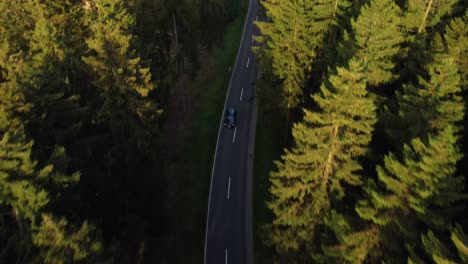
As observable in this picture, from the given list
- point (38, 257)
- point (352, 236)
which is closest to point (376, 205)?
point (352, 236)

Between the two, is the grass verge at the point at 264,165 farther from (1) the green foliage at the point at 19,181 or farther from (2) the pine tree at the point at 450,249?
(1) the green foliage at the point at 19,181

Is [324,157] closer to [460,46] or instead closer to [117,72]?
[460,46]

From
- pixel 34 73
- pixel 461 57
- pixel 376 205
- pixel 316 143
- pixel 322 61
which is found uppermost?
pixel 322 61

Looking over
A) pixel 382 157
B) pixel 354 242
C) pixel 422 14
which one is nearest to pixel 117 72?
pixel 382 157

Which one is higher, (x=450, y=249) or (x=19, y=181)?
(x=19, y=181)

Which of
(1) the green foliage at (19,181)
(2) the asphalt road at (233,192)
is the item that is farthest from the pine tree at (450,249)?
(2) the asphalt road at (233,192)

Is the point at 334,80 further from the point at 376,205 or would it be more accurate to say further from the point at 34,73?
the point at 34,73

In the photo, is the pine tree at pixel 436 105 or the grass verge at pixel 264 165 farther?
the grass verge at pixel 264 165
